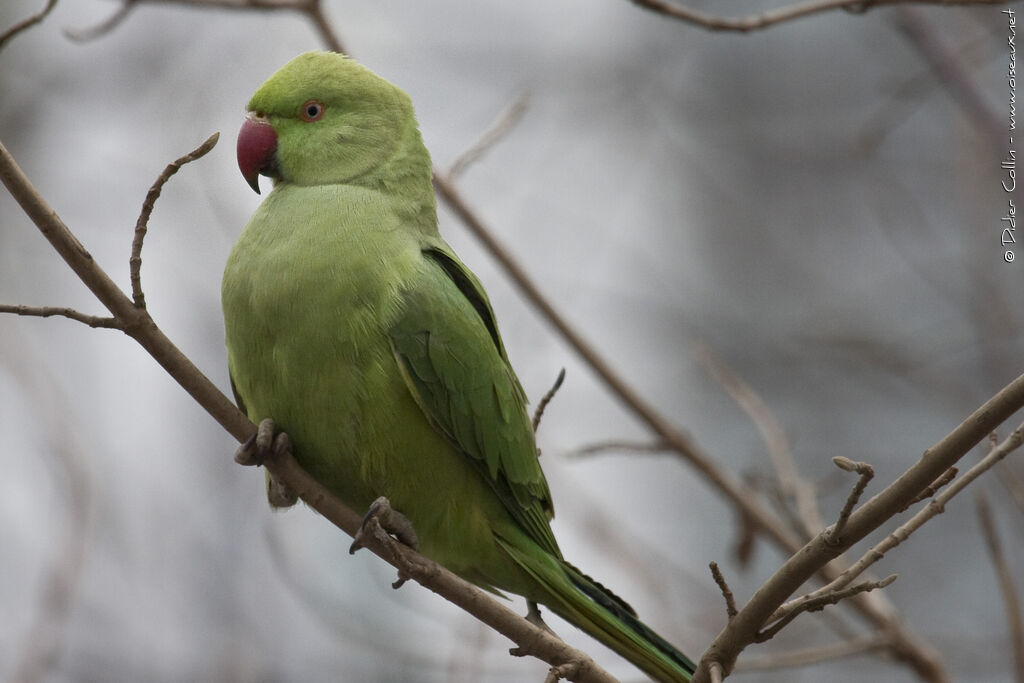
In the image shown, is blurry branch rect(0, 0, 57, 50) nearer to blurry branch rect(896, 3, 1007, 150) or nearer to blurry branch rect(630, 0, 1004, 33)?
blurry branch rect(630, 0, 1004, 33)

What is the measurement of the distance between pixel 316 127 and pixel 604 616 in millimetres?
1802

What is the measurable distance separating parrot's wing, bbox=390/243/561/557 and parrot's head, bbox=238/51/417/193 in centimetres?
43

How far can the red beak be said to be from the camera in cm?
341

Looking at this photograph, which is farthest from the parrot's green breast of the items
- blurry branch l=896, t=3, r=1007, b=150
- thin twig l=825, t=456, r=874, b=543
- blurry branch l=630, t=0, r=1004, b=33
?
blurry branch l=896, t=3, r=1007, b=150

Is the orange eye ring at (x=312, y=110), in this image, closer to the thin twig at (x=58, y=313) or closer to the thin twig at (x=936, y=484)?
the thin twig at (x=58, y=313)

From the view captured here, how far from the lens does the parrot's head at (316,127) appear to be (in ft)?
11.1

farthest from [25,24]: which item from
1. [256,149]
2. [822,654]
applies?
[822,654]

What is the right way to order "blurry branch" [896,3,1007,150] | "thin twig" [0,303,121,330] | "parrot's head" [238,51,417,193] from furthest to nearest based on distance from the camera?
"blurry branch" [896,3,1007,150], "parrot's head" [238,51,417,193], "thin twig" [0,303,121,330]

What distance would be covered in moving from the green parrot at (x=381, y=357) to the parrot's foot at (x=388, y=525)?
0.07 meters

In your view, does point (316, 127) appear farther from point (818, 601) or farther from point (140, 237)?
point (818, 601)

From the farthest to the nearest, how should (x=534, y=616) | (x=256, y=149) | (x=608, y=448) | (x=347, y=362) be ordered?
1. (x=608, y=448)
2. (x=256, y=149)
3. (x=534, y=616)
4. (x=347, y=362)

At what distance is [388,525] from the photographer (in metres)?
2.96

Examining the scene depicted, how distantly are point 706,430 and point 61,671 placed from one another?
701cm

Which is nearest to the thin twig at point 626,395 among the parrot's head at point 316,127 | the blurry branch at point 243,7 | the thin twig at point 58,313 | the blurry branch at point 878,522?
the blurry branch at point 243,7
